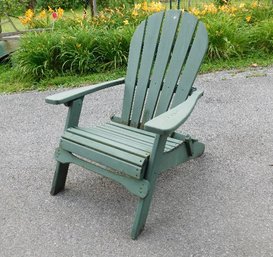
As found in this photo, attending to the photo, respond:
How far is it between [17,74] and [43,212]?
329 cm

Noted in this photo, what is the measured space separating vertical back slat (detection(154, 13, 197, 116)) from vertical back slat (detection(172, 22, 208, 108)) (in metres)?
0.05

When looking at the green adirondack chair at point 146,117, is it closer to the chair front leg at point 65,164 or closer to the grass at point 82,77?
the chair front leg at point 65,164

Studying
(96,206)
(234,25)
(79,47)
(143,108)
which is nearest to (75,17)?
(79,47)

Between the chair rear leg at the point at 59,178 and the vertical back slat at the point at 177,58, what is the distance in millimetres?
822

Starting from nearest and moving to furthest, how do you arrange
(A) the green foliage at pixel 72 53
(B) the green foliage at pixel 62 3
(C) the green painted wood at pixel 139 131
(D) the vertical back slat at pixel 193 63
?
(C) the green painted wood at pixel 139 131
(D) the vertical back slat at pixel 193 63
(A) the green foliage at pixel 72 53
(B) the green foliage at pixel 62 3

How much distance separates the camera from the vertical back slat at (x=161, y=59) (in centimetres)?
315

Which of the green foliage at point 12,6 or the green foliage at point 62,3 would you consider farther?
the green foliage at point 62,3

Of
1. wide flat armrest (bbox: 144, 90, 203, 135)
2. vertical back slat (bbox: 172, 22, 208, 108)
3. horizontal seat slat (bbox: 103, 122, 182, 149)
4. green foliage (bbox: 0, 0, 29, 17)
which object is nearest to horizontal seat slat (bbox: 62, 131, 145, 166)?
wide flat armrest (bbox: 144, 90, 203, 135)

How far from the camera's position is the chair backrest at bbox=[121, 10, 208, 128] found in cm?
303

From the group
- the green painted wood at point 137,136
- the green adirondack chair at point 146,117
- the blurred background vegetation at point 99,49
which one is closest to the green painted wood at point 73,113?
the green adirondack chair at point 146,117

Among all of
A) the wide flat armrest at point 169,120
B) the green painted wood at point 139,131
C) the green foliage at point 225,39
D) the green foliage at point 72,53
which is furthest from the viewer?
the green foliage at point 225,39

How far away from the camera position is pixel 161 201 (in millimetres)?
2773

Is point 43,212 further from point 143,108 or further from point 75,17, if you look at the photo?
point 75,17

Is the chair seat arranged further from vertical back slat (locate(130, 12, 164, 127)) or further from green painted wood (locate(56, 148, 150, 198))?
vertical back slat (locate(130, 12, 164, 127))
